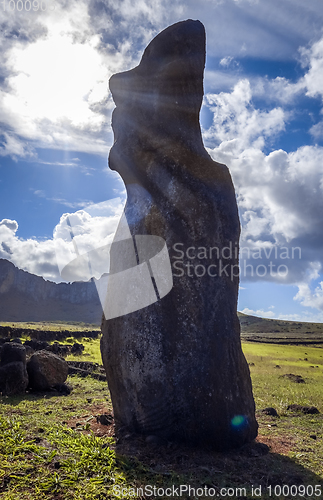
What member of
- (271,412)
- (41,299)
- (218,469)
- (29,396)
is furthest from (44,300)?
(218,469)

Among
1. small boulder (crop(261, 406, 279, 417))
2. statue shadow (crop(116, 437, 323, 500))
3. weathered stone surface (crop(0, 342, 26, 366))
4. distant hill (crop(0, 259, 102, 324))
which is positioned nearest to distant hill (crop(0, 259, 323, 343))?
distant hill (crop(0, 259, 102, 324))

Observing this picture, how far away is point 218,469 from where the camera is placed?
5.89m

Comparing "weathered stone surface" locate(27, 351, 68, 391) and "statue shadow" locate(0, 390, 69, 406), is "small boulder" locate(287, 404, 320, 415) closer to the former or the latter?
"statue shadow" locate(0, 390, 69, 406)

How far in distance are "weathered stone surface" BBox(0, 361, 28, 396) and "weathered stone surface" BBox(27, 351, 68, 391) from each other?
1.46 ft

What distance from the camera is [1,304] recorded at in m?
143

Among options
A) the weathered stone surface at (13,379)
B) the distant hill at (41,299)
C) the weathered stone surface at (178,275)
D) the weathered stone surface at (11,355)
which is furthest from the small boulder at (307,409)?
the distant hill at (41,299)

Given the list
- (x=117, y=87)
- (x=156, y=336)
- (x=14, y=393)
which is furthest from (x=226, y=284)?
(x=14, y=393)

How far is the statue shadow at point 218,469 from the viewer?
5.29 metres

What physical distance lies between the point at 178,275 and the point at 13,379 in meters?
6.86

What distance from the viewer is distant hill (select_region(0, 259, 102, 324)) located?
144 metres

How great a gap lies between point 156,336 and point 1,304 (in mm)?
151500

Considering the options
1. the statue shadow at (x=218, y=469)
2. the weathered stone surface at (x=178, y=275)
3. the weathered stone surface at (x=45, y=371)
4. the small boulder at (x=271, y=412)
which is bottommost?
the small boulder at (x=271, y=412)

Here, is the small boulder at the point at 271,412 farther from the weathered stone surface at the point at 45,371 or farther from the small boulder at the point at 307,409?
the weathered stone surface at the point at 45,371

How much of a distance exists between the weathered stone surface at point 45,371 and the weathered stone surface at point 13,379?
45 centimetres
